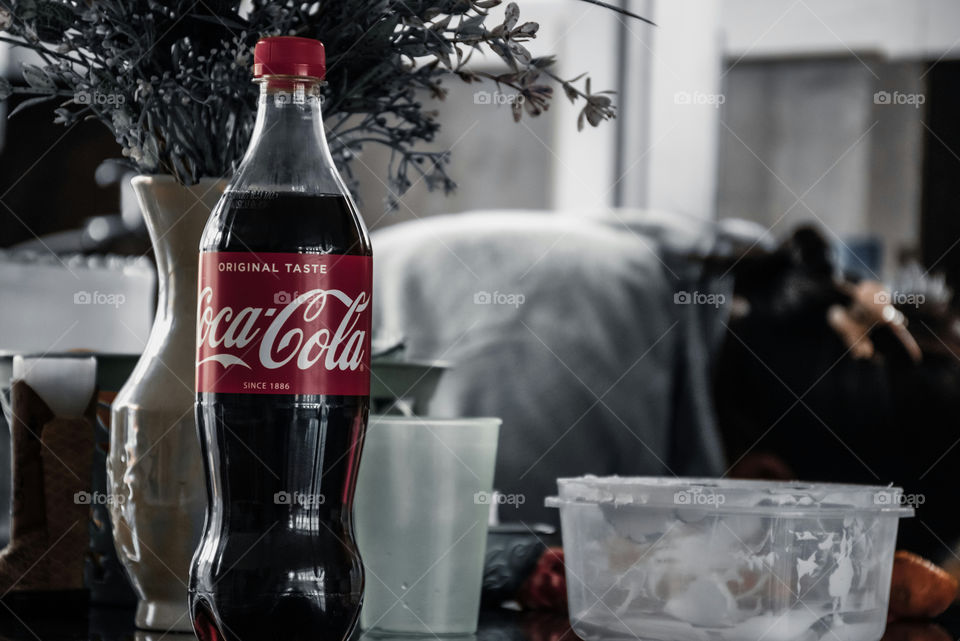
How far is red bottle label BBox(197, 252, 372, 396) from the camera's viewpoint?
0.51 m

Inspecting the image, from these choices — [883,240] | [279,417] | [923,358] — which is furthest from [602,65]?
[279,417]

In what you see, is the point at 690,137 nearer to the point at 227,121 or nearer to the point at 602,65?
the point at 602,65

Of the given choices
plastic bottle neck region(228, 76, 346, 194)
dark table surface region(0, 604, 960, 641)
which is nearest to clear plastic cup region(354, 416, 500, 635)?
dark table surface region(0, 604, 960, 641)

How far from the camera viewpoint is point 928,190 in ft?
7.66
